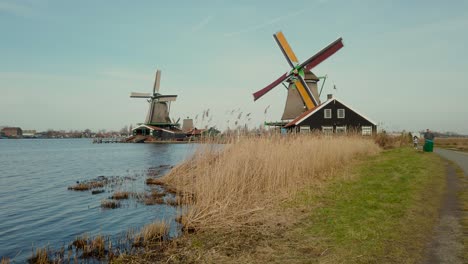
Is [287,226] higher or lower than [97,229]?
higher

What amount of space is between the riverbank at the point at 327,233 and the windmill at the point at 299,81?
31048mm

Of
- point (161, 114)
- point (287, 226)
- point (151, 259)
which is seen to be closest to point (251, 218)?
point (287, 226)

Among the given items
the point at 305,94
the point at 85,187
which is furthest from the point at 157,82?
the point at 85,187

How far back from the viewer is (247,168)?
9055mm

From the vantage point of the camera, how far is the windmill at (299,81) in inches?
1539

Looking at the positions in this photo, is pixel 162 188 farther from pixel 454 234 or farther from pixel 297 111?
pixel 297 111

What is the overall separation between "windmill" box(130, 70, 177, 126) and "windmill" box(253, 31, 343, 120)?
37.1 meters

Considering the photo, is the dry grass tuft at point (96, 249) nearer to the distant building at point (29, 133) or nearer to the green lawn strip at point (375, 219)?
the green lawn strip at point (375, 219)

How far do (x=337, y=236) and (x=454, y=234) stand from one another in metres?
1.86

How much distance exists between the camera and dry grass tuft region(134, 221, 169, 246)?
641 centimetres

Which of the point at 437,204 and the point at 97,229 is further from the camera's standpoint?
the point at 97,229

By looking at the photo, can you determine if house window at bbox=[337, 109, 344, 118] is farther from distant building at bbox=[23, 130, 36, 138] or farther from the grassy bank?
distant building at bbox=[23, 130, 36, 138]

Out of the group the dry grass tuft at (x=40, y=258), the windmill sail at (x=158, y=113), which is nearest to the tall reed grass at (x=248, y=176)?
the dry grass tuft at (x=40, y=258)

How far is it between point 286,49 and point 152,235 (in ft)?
126
